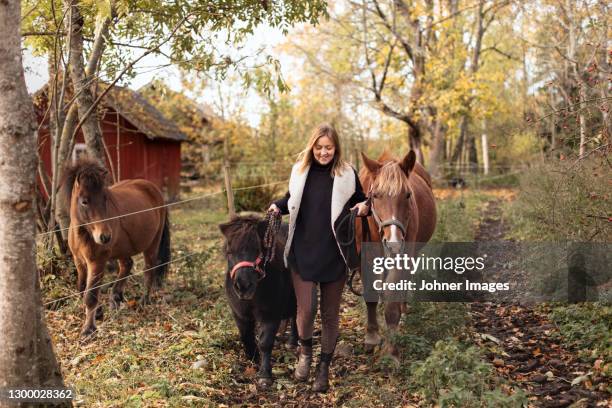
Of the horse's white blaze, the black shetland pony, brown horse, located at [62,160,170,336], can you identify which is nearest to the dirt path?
the horse's white blaze

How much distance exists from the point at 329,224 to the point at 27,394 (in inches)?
97.5

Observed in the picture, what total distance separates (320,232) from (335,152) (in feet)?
2.23

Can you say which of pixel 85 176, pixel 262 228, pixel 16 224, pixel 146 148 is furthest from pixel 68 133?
pixel 146 148

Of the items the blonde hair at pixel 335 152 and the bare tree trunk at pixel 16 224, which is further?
the blonde hair at pixel 335 152

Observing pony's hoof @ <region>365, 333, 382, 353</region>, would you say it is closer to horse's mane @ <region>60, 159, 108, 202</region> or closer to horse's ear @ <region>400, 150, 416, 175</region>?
horse's ear @ <region>400, 150, 416, 175</region>

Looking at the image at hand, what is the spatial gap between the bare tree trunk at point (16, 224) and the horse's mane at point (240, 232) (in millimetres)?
1564

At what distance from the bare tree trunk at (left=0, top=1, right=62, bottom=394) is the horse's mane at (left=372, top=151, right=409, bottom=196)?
2713mm

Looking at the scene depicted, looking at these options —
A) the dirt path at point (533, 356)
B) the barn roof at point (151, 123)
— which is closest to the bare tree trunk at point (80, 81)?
the dirt path at point (533, 356)

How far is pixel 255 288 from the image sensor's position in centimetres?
455

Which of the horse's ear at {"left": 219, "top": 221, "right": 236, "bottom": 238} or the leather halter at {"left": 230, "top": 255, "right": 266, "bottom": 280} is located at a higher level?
the horse's ear at {"left": 219, "top": 221, "right": 236, "bottom": 238}

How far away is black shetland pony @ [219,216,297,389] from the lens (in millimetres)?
4508

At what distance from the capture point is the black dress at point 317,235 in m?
4.50

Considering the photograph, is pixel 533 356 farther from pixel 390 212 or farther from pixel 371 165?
pixel 371 165

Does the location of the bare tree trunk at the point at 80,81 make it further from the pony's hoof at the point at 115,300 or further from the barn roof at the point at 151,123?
the barn roof at the point at 151,123
